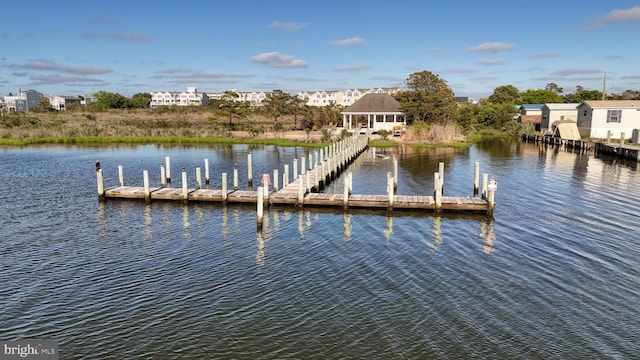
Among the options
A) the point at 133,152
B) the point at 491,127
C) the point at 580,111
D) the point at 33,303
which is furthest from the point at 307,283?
the point at 491,127

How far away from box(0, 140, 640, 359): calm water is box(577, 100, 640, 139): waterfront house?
37.7m

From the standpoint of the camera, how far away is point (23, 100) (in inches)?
6467

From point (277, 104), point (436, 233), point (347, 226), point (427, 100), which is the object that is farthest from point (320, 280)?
point (277, 104)

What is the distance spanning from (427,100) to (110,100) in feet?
326

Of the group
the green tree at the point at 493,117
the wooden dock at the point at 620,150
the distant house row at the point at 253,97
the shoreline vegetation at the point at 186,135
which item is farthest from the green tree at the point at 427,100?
the distant house row at the point at 253,97

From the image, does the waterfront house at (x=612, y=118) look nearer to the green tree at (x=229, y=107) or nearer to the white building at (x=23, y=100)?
the green tree at (x=229, y=107)

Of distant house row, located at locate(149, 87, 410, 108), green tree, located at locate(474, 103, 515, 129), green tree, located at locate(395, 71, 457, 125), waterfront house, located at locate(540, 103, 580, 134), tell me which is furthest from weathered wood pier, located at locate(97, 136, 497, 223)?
distant house row, located at locate(149, 87, 410, 108)

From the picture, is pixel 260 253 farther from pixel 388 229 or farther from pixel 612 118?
pixel 612 118

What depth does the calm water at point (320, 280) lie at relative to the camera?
1008 centimetres

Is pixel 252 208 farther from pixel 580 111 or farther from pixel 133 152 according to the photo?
pixel 580 111

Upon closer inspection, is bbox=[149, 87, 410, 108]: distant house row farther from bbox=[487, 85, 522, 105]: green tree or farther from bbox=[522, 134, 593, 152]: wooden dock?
bbox=[522, 134, 593, 152]: wooden dock

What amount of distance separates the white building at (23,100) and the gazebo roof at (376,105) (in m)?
139

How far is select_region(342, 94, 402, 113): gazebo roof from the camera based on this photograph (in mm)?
65562

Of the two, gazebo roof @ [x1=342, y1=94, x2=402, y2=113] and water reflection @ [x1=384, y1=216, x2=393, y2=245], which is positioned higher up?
gazebo roof @ [x1=342, y1=94, x2=402, y2=113]
